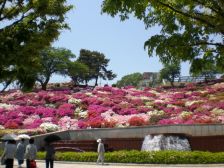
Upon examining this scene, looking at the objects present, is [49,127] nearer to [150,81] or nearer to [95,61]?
[95,61]

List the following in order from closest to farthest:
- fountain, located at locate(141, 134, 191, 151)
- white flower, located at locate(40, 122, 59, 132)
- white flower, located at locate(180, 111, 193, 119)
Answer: fountain, located at locate(141, 134, 191, 151), white flower, located at locate(40, 122, 59, 132), white flower, located at locate(180, 111, 193, 119)

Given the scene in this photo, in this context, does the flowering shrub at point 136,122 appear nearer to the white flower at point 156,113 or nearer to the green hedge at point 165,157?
the white flower at point 156,113

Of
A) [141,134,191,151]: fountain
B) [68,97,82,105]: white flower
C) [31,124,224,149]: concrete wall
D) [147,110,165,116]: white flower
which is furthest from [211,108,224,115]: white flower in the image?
[68,97,82,105]: white flower

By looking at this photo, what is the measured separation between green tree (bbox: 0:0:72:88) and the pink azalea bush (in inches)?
869

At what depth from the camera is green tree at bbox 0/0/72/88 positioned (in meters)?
14.8

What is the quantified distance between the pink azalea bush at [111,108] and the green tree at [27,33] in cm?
2208

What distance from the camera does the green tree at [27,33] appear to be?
14.8 metres

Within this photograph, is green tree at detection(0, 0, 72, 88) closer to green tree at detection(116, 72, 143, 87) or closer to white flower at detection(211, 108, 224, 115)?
white flower at detection(211, 108, 224, 115)

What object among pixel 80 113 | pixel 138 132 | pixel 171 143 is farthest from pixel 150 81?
pixel 171 143

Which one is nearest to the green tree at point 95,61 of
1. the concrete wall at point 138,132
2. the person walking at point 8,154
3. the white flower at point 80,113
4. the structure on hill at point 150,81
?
the structure on hill at point 150,81

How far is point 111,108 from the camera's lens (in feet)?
154

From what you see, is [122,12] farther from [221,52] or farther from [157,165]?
[157,165]

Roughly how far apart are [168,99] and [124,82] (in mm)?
85497

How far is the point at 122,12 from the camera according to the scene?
10.2 metres
